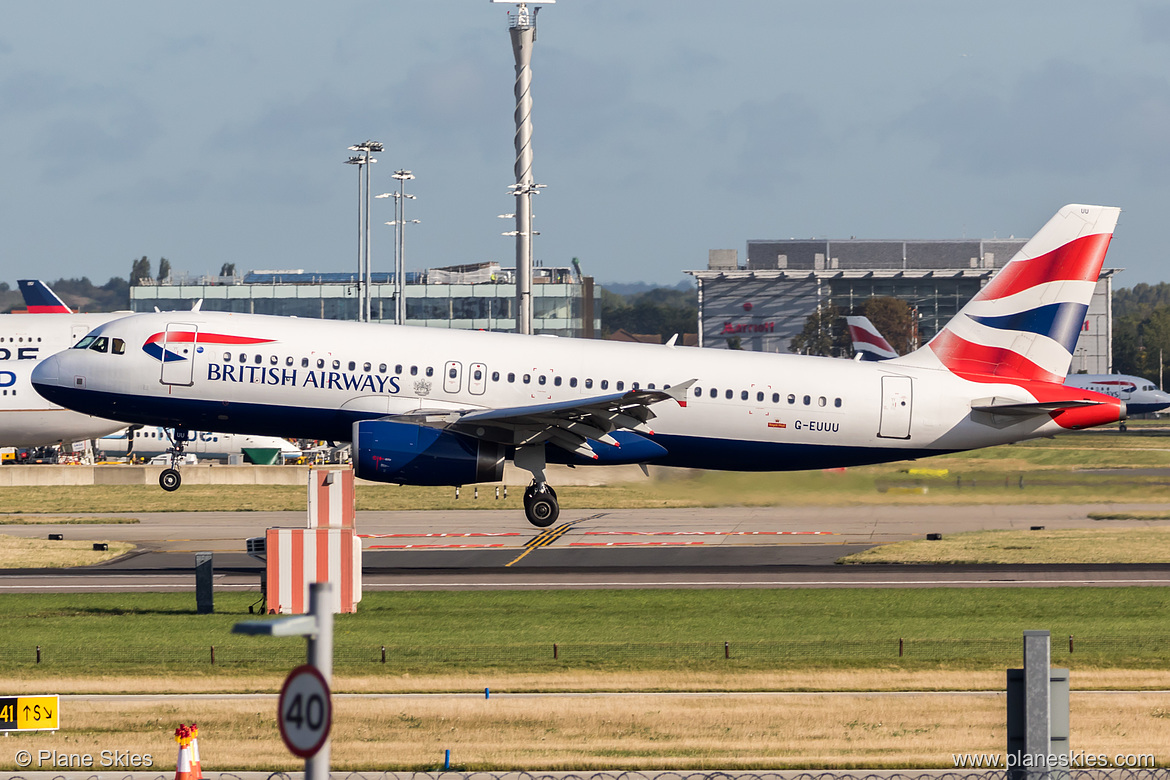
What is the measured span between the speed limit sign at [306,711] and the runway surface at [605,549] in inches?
1049

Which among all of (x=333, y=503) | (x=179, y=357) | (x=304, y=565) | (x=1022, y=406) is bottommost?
(x=304, y=565)

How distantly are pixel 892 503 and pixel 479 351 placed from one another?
55.6 ft

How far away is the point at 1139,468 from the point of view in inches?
2926

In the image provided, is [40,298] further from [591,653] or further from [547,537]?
[591,653]

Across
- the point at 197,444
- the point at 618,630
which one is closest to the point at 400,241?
the point at 197,444

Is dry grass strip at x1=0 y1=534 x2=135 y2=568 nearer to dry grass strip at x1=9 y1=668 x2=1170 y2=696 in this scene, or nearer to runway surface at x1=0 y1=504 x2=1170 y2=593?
runway surface at x1=0 y1=504 x2=1170 y2=593

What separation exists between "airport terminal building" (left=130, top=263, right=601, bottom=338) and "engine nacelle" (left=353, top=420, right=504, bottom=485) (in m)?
116

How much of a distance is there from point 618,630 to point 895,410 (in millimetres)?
14375

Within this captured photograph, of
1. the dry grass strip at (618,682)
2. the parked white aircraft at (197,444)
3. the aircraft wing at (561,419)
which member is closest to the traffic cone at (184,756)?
the dry grass strip at (618,682)

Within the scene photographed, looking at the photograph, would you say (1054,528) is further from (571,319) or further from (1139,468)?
(571,319)

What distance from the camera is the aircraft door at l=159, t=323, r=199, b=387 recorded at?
37.4m

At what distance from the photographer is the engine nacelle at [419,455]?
3553 centimetres

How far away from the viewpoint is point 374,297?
163 metres

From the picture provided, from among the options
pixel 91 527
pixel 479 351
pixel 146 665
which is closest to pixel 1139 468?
pixel 479 351
